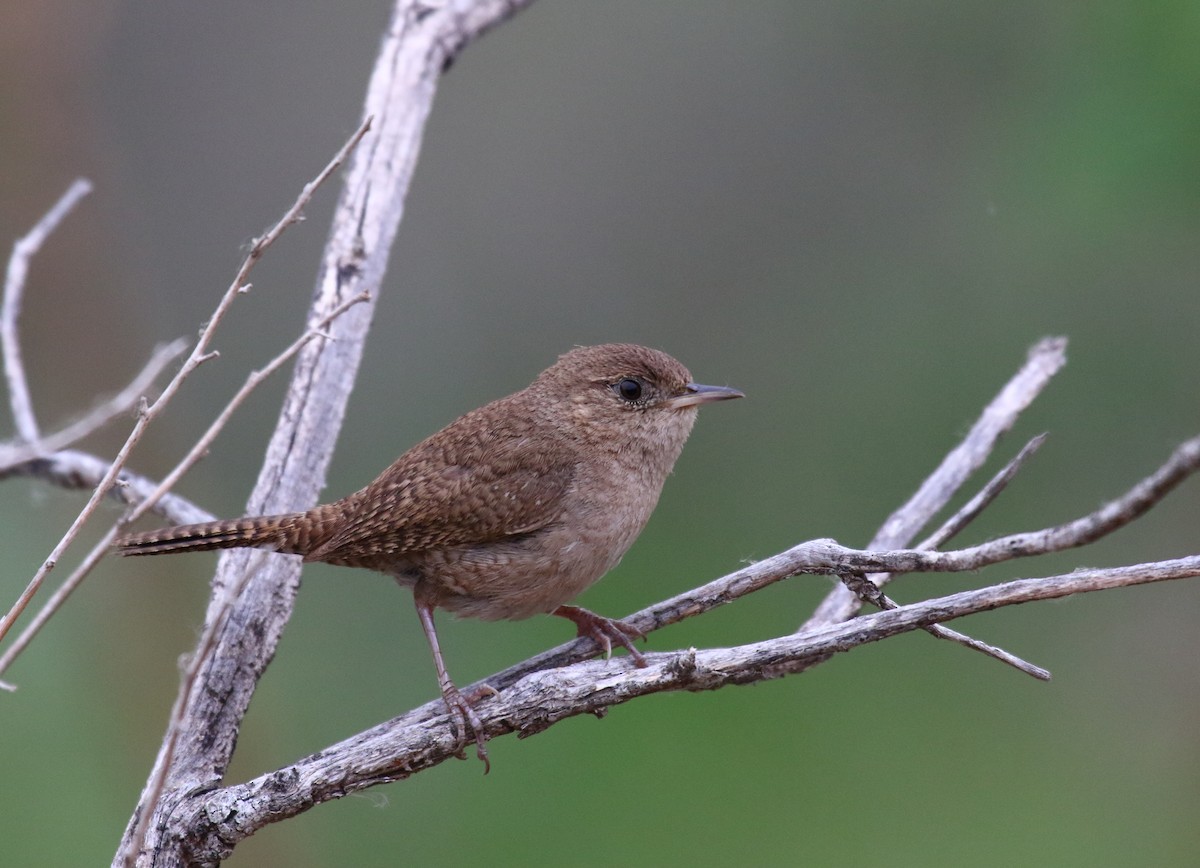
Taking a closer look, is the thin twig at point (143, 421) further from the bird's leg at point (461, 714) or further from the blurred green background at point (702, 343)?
the blurred green background at point (702, 343)

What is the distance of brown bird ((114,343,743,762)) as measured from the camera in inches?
110

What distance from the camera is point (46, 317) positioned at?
17.1ft

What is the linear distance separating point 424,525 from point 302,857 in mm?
1993

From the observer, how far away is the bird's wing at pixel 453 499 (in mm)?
2875

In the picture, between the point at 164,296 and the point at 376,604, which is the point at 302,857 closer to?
the point at 376,604

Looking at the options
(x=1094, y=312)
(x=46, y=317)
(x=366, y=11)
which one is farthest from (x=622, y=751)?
(x=366, y=11)

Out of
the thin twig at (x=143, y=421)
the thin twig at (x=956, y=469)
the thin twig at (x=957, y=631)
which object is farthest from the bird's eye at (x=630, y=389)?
the thin twig at (x=143, y=421)

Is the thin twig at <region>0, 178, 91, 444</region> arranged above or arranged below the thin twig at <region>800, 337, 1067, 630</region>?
above

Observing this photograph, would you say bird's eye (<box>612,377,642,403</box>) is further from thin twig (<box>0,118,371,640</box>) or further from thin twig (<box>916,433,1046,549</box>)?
thin twig (<box>0,118,371,640</box>)

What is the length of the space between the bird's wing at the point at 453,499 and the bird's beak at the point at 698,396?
0.37 metres

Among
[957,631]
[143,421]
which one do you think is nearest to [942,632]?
[957,631]

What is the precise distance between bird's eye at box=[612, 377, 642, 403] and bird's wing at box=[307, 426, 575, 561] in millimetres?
289

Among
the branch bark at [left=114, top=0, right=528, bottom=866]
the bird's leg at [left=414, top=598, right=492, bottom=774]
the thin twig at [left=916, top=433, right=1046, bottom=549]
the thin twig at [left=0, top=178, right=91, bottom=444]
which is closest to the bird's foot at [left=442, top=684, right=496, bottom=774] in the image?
the bird's leg at [left=414, top=598, right=492, bottom=774]

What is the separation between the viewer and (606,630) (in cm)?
276
